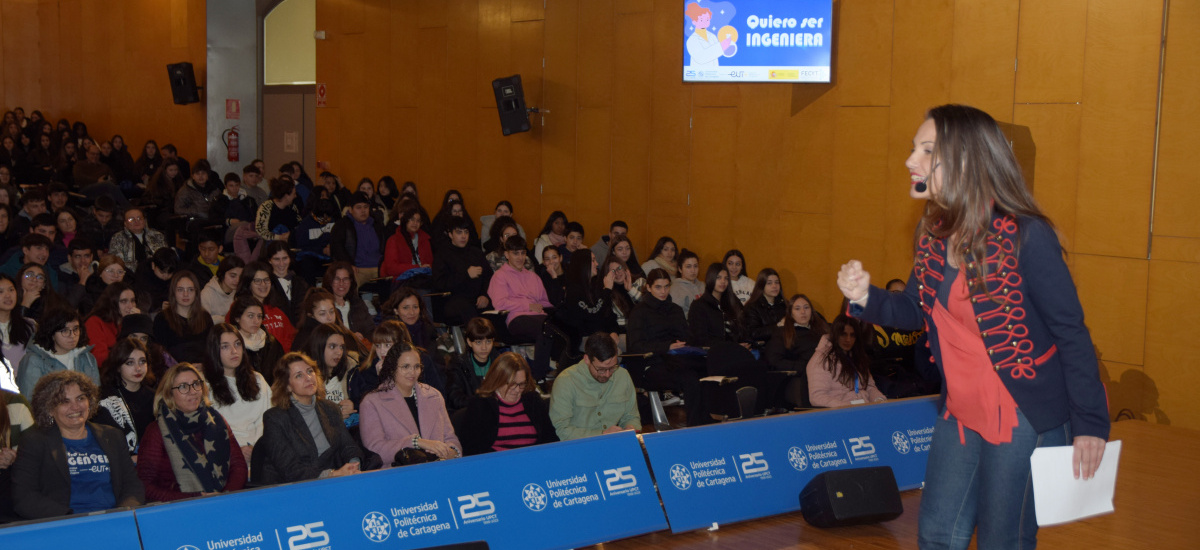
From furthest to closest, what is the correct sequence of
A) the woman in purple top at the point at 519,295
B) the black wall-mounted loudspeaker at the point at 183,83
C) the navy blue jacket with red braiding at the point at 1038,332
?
the black wall-mounted loudspeaker at the point at 183,83 < the woman in purple top at the point at 519,295 < the navy blue jacket with red braiding at the point at 1038,332

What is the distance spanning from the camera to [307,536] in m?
3.32

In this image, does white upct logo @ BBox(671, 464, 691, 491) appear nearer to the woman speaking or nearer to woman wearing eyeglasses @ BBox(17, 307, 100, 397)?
the woman speaking

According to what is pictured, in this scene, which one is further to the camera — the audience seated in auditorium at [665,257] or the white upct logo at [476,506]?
the audience seated in auditorium at [665,257]

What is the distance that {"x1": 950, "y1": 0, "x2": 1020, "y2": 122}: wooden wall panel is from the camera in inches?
292

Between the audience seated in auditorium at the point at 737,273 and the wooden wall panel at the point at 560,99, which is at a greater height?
the wooden wall panel at the point at 560,99

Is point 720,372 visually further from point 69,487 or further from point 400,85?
point 400,85

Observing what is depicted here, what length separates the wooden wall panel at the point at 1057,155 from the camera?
7.09m

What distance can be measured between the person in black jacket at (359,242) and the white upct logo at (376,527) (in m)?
5.86

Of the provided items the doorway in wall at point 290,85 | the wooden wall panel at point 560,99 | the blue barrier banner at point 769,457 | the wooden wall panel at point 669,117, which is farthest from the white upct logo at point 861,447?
the doorway in wall at point 290,85

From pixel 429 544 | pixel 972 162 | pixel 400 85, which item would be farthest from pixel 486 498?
pixel 400 85

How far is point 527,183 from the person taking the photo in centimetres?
1149

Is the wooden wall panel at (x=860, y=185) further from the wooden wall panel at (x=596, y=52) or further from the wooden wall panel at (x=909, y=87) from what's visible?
the wooden wall panel at (x=596, y=52)

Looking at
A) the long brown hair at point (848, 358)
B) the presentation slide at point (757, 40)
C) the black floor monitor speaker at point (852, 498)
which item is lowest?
the black floor monitor speaker at point (852, 498)

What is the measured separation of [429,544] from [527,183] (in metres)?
8.21
